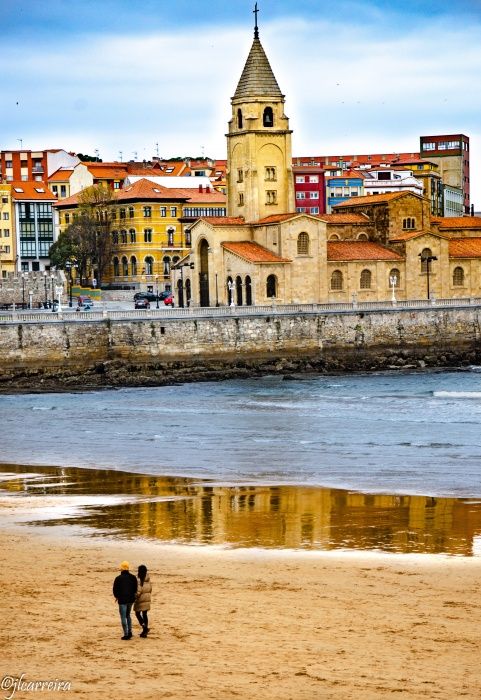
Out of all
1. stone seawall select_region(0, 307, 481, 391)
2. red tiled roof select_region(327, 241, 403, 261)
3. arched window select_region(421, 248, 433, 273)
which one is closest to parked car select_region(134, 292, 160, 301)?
red tiled roof select_region(327, 241, 403, 261)

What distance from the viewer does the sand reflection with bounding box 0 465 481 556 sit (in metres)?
26.3

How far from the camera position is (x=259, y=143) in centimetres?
8456

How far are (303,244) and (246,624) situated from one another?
63046mm

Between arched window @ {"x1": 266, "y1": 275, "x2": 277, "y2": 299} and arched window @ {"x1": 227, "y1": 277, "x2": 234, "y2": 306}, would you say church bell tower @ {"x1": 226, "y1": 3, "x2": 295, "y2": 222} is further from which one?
arched window @ {"x1": 266, "y1": 275, "x2": 277, "y2": 299}

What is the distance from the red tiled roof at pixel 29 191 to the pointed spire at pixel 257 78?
4591 centimetres

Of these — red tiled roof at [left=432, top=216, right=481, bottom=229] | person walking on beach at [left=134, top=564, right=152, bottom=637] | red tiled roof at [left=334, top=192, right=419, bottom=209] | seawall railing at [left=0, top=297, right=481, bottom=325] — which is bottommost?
person walking on beach at [left=134, top=564, right=152, bottom=637]

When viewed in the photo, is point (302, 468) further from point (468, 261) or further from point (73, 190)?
point (73, 190)

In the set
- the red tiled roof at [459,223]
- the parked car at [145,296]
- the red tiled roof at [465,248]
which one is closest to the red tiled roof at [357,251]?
the red tiled roof at [465,248]

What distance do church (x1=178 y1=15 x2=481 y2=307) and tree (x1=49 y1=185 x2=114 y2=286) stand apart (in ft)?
77.8

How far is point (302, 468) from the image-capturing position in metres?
36.6

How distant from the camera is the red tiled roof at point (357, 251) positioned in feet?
274

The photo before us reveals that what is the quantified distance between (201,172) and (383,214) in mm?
52722

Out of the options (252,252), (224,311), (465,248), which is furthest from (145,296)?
(224,311)

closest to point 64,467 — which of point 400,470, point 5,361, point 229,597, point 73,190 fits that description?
point 400,470
